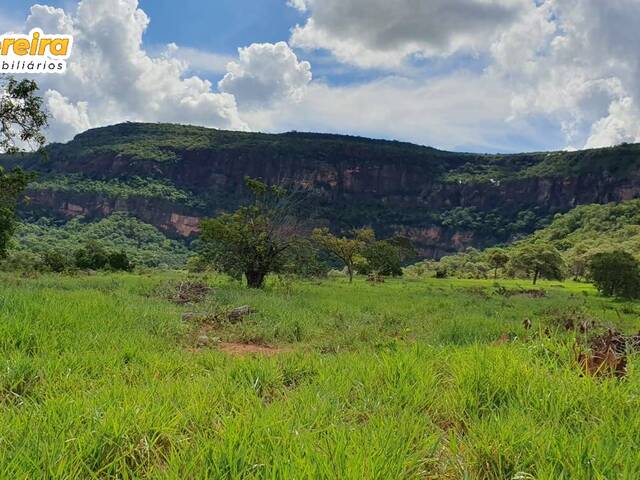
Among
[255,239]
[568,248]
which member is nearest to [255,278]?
[255,239]

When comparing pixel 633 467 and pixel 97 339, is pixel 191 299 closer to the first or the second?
pixel 97 339

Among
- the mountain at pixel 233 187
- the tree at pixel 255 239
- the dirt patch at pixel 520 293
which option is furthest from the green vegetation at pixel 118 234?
the dirt patch at pixel 520 293

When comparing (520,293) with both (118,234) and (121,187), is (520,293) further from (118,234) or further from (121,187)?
(121,187)

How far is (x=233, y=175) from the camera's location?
19262cm

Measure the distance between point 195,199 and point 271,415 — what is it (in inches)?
7227

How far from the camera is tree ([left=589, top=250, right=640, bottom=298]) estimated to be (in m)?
34.5

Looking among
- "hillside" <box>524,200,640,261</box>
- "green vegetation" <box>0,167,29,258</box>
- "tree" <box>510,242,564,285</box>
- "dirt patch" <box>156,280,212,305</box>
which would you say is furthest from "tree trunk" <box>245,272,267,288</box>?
"hillside" <box>524,200,640,261</box>

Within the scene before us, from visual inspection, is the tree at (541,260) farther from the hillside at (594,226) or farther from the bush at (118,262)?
the bush at (118,262)

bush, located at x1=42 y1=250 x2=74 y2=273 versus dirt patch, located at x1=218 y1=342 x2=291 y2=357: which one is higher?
dirt patch, located at x1=218 y1=342 x2=291 y2=357

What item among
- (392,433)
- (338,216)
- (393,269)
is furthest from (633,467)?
(338,216)

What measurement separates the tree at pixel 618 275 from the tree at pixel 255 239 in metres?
24.9

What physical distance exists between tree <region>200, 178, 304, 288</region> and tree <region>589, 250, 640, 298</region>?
24857mm

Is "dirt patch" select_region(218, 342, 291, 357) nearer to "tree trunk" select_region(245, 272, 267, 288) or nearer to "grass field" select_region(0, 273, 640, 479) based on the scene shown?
"grass field" select_region(0, 273, 640, 479)

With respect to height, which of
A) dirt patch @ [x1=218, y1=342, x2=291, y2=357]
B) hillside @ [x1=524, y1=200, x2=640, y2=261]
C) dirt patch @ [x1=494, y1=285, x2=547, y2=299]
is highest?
hillside @ [x1=524, y1=200, x2=640, y2=261]
